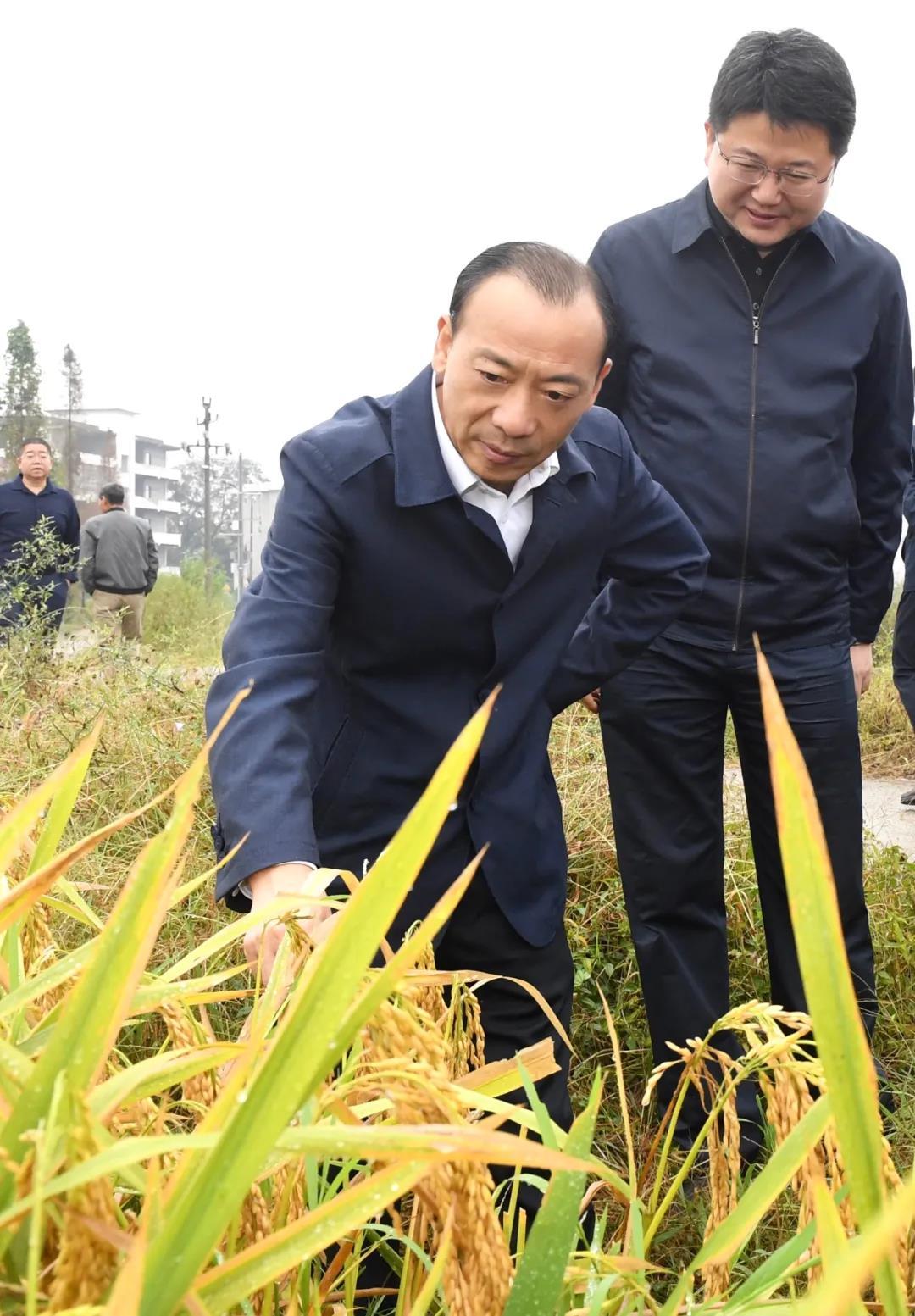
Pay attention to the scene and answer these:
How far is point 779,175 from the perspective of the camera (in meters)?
2.54

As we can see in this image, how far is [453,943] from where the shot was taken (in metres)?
2.30

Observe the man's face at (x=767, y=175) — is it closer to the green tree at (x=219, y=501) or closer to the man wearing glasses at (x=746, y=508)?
the man wearing glasses at (x=746, y=508)

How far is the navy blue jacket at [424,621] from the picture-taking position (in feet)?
6.48

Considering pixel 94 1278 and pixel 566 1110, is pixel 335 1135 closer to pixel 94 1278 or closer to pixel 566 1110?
pixel 94 1278

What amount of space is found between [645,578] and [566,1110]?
3.22 feet

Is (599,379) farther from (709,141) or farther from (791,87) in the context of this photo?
(709,141)

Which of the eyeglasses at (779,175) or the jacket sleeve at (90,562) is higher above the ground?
the eyeglasses at (779,175)

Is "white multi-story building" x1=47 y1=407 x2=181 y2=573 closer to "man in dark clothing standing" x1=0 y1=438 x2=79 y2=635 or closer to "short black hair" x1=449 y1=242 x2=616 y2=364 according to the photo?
"man in dark clothing standing" x1=0 y1=438 x2=79 y2=635

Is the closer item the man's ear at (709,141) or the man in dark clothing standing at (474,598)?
the man in dark clothing standing at (474,598)

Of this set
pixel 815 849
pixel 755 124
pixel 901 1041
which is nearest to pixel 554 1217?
pixel 815 849

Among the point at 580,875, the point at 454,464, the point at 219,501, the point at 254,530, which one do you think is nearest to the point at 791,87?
the point at 454,464

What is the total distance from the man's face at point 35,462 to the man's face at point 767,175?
6.66 metres

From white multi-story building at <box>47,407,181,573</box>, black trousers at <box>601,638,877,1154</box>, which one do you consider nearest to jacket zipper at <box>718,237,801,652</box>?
black trousers at <box>601,638,877,1154</box>

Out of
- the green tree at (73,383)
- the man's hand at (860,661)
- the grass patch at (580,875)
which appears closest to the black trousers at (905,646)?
the grass patch at (580,875)
